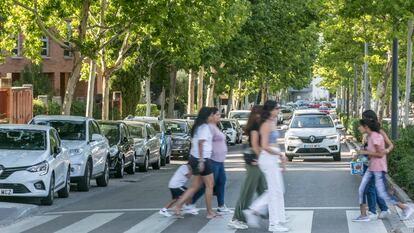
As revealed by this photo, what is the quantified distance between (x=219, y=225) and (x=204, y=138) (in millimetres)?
1413

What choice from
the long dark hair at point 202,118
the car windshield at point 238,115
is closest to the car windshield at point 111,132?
the long dark hair at point 202,118

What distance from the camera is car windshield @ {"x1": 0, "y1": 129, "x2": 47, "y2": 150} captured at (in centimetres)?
1859

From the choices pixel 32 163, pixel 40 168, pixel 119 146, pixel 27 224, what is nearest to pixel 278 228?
pixel 27 224

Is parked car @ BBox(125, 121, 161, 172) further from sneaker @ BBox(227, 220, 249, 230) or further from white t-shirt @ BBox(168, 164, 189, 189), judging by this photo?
sneaker @ BBox(227, 220, 249, 230)

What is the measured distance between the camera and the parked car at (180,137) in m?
36.9

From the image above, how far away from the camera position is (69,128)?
74.0 ft

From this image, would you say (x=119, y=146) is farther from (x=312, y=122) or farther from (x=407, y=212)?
(x=407, y=212)

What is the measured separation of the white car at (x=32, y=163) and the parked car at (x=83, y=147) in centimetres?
144

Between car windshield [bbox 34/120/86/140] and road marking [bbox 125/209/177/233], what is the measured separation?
690 cm

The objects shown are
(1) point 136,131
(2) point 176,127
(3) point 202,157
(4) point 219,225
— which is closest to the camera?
(4) point 219,225

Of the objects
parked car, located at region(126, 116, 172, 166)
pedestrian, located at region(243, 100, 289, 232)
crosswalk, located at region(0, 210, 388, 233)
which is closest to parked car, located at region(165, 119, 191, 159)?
parked car, located at region(126, 116, 172, 166)

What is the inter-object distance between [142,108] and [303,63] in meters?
12.7

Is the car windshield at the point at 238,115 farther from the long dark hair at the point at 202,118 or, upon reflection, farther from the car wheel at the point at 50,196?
the long dark hair at the point at 202,118

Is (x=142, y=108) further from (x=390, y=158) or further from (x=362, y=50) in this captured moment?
(x=390, y=158)
